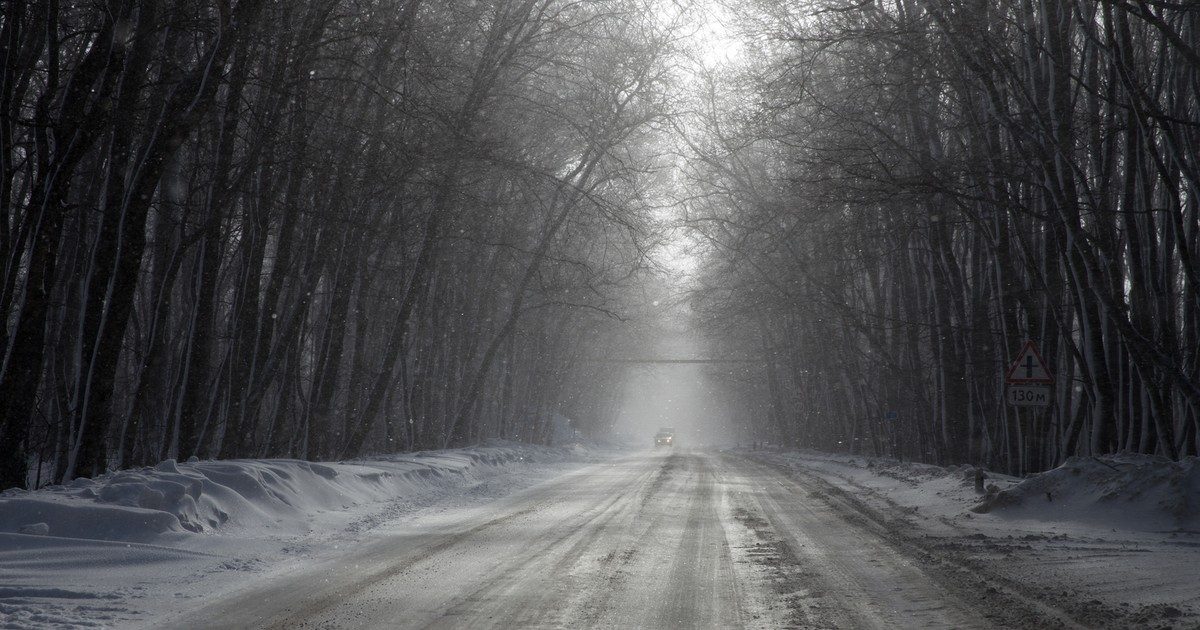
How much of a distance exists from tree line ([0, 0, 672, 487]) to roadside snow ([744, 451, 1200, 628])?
8.55m

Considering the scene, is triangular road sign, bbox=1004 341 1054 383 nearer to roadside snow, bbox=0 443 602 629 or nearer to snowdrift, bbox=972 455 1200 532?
snowdrift, bbox=972 455 1200 532

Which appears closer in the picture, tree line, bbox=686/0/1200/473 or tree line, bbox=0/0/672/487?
tree line, bbox=0/0/672/487

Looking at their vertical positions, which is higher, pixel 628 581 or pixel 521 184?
pixel 521 184

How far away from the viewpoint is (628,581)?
23.8 ft

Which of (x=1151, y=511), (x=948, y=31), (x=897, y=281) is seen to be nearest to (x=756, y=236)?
(x=897, y=281)

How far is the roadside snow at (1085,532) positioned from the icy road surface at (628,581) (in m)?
0.52

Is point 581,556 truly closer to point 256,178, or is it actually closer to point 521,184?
point 256,178

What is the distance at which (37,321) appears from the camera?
10336 mm

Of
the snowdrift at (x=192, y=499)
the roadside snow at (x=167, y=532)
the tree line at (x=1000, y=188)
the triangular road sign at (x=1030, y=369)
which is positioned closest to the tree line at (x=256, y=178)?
the snowdrift at (x=192, y=499)

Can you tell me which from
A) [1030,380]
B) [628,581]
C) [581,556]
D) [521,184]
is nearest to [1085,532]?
[1030,380]

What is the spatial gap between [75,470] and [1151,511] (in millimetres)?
12450

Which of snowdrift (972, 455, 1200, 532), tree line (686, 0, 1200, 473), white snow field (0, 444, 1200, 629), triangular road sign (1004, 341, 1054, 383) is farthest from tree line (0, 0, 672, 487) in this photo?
snowdrift (972, 455, 1200, 532)

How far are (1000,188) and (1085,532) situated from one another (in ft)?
17.5

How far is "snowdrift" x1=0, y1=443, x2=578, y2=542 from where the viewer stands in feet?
26.0
